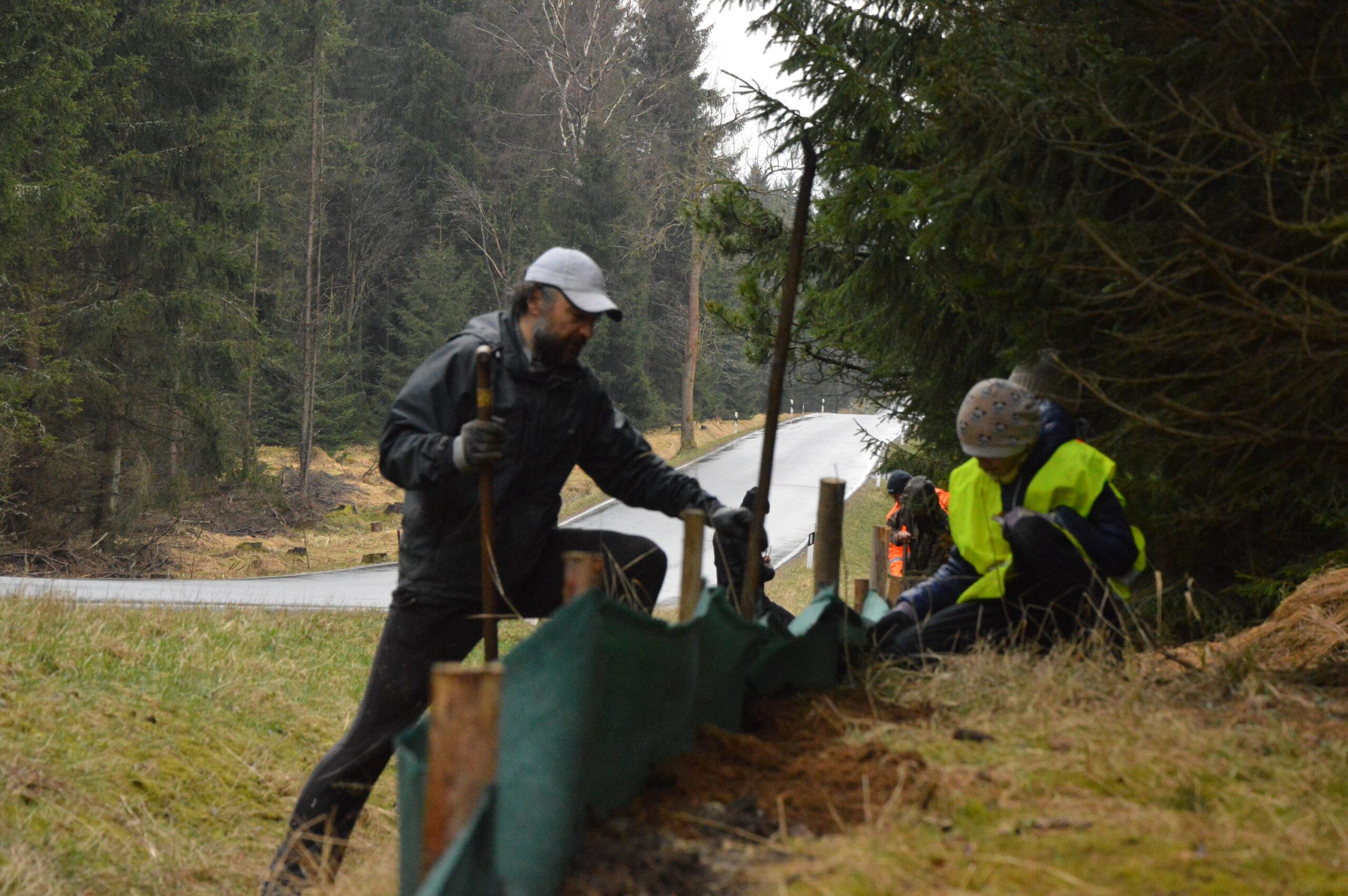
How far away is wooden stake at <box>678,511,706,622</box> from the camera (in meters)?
3.79

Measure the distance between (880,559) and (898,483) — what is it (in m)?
2.80

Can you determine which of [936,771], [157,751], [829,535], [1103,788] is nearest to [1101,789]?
[1103,788]

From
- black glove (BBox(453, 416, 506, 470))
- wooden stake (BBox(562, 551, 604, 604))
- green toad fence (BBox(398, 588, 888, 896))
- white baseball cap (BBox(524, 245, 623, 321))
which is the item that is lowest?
green toad fence (BBox(398, 588, 888, 896))

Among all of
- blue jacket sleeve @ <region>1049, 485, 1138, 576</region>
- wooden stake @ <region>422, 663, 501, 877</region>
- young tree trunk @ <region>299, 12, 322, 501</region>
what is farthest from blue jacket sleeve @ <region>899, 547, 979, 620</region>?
young tree trunk @ <region>299, 12, 322, 501</region>

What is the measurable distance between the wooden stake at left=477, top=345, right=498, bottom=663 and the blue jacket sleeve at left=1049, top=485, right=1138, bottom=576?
202cm

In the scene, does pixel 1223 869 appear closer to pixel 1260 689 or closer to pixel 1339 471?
pixel 1260 689

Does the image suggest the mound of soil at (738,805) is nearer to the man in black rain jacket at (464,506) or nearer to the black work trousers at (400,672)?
the black work trousers at (400,672)

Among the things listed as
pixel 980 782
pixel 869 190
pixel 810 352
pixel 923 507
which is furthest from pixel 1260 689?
pixel 810 352

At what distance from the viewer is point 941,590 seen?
4.97 metres

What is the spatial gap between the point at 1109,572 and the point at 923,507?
15.6 ft

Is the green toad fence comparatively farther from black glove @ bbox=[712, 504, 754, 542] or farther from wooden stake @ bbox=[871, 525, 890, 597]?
wooden stake @ bbox=[871, 525, 890, 597]

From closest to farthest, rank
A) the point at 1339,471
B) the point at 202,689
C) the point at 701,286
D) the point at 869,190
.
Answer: the point at 1339,471 → the point at 202,689 → the point at 869,190 → the point at 701,286

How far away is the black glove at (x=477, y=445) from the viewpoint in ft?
12.9

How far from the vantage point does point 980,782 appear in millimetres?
2857
